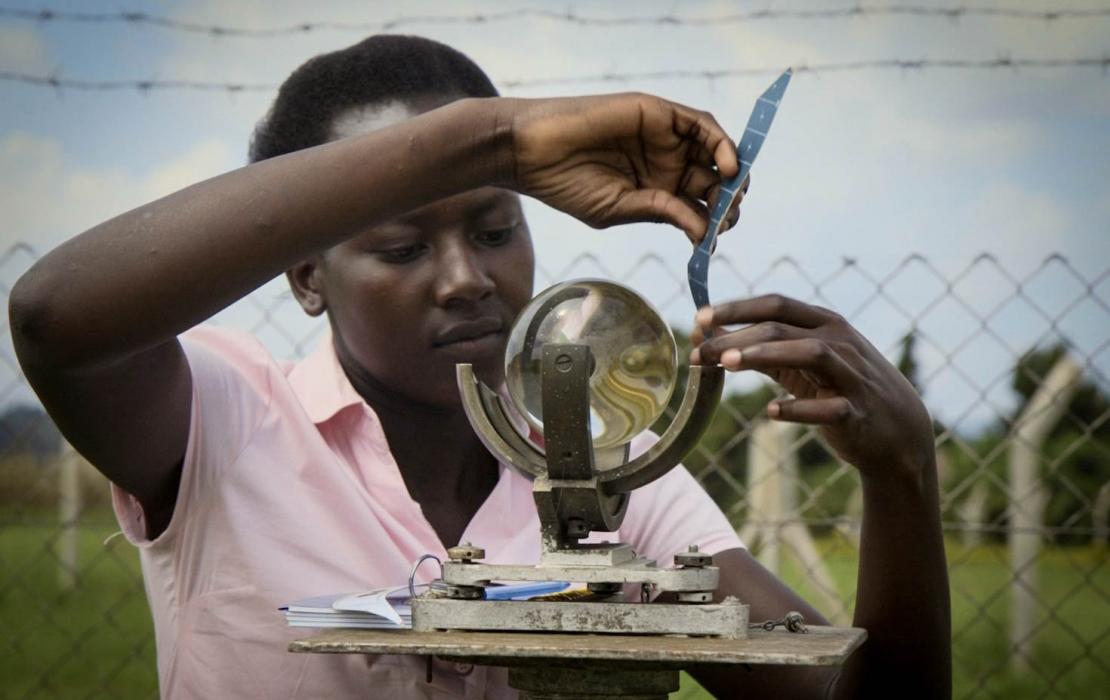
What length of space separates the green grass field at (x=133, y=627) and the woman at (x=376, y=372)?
192 centimetres

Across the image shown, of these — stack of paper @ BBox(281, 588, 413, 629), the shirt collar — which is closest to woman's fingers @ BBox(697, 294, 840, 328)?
stack of paper @ BBox(281, 588, 413, 629)

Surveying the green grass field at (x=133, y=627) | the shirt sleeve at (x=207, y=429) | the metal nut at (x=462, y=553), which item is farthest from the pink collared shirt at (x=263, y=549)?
the green grass field at (x=133, y=627)

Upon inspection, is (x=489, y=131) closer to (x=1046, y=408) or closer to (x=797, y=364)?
(x=797, y=364)

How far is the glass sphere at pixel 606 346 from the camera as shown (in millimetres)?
2074

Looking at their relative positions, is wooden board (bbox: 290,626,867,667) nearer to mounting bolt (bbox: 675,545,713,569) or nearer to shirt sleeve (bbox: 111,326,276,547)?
mounting bolt (bbox: 675,545,713,569)

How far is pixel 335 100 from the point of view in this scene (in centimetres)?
282

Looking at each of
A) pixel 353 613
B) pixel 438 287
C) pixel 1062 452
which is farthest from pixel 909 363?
pixel 353 613

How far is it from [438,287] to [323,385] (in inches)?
12.2

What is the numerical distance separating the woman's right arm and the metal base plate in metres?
0.54

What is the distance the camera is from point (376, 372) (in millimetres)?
2725

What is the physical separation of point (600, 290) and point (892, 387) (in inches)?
17.6

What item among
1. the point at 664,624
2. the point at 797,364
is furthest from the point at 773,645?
the point at 797,364

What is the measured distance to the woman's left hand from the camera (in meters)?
2.01

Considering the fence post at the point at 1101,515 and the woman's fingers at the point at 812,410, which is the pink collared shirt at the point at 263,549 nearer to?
the woman's fingers at the point at 812,410
